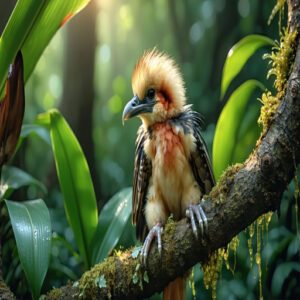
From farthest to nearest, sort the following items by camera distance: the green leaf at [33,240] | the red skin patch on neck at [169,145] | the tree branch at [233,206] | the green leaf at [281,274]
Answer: the green leaf at [281,274]
the red skin patch on neck at [169,145]
the green leaf at [33,240]
the tree branch at [233,206]

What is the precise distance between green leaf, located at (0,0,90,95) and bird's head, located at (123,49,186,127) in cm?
26

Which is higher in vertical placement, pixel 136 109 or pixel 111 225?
pixel 136 109

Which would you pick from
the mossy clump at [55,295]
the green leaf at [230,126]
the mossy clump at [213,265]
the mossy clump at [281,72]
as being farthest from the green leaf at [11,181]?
the mossy clump at [281,72]

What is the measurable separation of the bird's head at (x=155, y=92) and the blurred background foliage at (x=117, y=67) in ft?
3.58

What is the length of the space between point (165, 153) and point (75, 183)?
476 mm

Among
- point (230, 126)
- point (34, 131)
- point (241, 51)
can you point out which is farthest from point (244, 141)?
point (34, 131)

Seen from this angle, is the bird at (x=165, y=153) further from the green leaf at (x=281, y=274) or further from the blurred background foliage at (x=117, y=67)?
the blurred background foliage at (x=117, y=67)

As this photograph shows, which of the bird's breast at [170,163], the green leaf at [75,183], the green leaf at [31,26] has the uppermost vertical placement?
the green leaf at [31,26]

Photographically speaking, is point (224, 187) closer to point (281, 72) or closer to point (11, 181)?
point (281, 72)

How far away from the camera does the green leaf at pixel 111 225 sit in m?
1.78

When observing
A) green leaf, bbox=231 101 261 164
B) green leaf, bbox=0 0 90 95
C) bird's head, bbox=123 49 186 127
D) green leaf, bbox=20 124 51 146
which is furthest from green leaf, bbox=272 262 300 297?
green leaf, bbox=0 0 90 95

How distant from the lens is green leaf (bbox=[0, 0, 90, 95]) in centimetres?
149

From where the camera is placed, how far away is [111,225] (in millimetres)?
1834

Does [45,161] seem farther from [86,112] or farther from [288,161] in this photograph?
[288,161]
